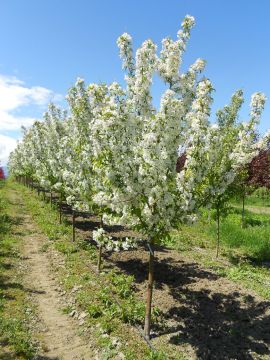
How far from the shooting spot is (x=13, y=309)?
10977mm

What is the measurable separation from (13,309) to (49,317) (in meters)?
1.12

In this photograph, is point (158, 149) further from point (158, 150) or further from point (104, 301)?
point (104, 301)

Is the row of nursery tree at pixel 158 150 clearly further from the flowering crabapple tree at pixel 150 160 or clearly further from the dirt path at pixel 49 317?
the dirt path at pixel 49 317

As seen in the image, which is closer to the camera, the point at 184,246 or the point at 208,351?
the point at 208,351

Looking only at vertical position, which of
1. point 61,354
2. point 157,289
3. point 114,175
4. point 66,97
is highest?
point 66,97

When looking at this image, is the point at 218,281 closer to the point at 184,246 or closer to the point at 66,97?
the point at 184,246

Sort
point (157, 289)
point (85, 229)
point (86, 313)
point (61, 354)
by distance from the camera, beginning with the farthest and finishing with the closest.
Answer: point (85, 229)
point (157, 289)
point (86, 313)
point (61, 354)

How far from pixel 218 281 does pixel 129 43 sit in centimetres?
808

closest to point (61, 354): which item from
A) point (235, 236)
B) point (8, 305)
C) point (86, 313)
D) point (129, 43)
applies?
point (86, 313)

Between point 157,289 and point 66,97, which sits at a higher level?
point 66,97

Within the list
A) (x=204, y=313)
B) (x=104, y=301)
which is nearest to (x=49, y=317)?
(x=104, y=301)

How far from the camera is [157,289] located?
1191cm

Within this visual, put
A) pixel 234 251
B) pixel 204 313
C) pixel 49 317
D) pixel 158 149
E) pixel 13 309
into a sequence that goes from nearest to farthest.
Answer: pixel 158 149 → pixel 204 313 → pixel 49 317 → pixel 13 309 → pixel 234 251

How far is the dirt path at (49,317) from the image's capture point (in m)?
8.97
